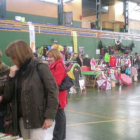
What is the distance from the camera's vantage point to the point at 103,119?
5652 mm

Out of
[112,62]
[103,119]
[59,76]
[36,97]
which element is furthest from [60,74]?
[112,62]

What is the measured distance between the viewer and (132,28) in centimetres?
2148

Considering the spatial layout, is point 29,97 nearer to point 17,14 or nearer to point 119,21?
point 17,14

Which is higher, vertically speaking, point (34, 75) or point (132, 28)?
point (132, 28)

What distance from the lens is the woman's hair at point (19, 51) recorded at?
2.12 metres

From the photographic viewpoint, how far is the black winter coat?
84.7 inches

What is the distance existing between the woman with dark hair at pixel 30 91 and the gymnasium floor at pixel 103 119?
224cm

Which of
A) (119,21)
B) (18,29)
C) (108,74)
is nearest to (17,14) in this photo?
(18,29)

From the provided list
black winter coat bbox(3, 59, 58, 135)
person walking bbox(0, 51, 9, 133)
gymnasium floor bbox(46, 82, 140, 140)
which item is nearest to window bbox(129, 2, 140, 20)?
gymnasium floor bbox(46, 82, 140, 140)

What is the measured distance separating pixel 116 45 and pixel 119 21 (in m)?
4.27

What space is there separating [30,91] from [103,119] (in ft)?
12.4

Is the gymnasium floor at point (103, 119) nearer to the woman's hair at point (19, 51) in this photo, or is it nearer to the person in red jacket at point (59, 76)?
the person in red jacket at point (59, 76)

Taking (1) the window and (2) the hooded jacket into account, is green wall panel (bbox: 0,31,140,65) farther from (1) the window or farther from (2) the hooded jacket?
(2) the hooded jacket

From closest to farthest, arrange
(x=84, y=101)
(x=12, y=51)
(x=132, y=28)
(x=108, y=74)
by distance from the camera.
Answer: (x=12, y=51)
(x=84, y=101)
(x=108, y=74)
(x=132, y=28)
